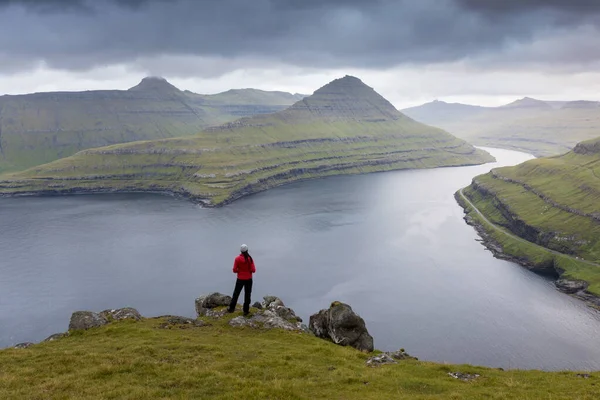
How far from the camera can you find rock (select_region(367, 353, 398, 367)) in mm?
30297

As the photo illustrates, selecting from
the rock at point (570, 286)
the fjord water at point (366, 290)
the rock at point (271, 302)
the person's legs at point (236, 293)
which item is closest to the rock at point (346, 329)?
the person's legs at point (236, 293)

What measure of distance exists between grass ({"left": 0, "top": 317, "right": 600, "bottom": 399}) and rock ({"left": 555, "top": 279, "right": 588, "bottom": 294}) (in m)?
127

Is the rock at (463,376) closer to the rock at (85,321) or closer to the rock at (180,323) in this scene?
the rock at (180,323)

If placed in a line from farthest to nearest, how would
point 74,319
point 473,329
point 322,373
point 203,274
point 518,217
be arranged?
point 518,217, point 203,274, point 473,329, point 74,319, point 322,373

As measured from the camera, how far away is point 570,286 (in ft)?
445

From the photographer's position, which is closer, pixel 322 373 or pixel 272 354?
pixel 322 373

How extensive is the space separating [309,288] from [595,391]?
120 m

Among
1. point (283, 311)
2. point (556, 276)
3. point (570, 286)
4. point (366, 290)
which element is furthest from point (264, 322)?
point (556, 276)

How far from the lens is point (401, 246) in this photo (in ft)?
621

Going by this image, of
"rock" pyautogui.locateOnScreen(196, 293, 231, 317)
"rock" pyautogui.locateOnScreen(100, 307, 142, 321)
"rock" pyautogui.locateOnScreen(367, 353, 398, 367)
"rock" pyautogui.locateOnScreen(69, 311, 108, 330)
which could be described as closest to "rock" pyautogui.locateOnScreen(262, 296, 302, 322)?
"rock" pyautogui.locateOnScreen(196, 293, 231, 317)

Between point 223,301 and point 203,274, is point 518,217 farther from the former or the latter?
point 223,301

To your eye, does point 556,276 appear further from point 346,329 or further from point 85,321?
point 85,321

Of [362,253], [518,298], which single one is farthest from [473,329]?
[362,253]

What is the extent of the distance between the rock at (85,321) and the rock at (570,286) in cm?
14519
